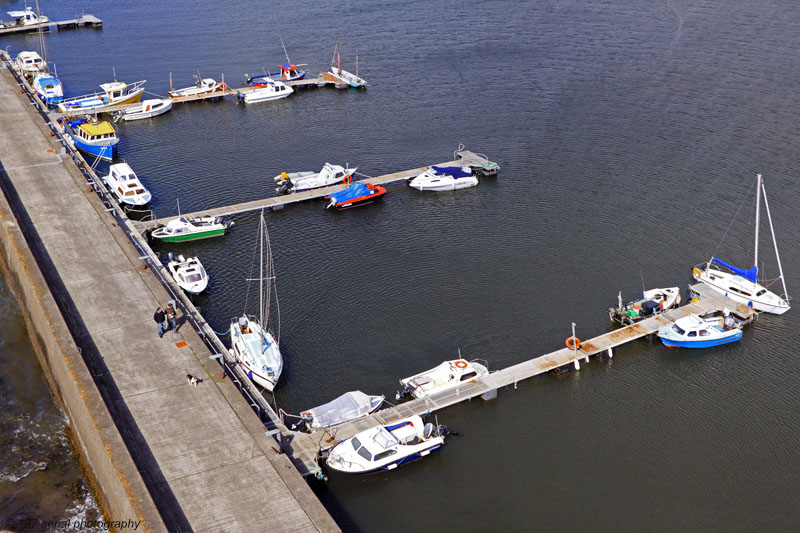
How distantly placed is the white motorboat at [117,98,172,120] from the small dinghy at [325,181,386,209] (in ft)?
115

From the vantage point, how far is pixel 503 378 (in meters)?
54.7

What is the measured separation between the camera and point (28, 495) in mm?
46156

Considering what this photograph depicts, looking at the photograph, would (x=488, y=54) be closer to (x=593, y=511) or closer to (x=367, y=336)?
(x=367, y=336)

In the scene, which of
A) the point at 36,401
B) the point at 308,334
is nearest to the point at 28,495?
the point at 36,401

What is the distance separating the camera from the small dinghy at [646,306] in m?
61.6

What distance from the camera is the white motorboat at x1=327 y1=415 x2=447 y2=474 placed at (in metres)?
46.7

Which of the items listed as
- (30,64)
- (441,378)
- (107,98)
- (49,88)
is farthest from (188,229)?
(30,64)

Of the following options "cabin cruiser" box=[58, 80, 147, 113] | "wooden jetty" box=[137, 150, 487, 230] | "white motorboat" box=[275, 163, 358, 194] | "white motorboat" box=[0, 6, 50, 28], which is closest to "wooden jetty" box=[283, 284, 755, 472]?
"wooden jetty" box=[137, 150, 487, 230]

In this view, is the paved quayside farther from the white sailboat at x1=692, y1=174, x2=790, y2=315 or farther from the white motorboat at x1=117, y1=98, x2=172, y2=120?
the white sailboat at x1=692, y1=174, x2=790, y2=315

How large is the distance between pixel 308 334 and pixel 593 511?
24861 mm

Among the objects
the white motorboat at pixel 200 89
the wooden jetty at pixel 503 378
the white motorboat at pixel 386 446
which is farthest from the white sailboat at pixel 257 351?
the white motorboat at pixel 200 89

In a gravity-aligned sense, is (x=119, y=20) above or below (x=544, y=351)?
above

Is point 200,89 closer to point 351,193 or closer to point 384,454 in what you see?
point 351,193

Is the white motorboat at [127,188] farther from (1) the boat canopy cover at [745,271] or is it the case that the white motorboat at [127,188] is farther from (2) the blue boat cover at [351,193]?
(1) the boat canopy cover at [745,271]
